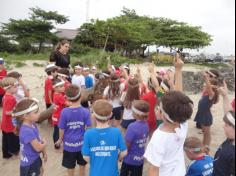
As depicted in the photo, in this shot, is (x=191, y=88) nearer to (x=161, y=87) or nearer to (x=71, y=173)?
(x=161, y=87)

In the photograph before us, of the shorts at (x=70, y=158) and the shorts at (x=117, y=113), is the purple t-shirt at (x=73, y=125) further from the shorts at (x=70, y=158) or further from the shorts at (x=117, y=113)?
the shorts at (x=117, y=113)

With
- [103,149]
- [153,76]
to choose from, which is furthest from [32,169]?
[153,76]

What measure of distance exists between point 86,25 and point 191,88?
1918 centimetres

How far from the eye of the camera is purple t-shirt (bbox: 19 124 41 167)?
3.35 metres

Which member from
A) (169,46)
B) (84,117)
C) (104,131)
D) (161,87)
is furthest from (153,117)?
(169,46)

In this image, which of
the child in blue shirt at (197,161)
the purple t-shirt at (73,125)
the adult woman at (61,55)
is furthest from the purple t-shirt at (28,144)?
the adult woman at (61,55)

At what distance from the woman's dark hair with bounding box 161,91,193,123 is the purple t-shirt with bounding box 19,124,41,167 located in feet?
5.56

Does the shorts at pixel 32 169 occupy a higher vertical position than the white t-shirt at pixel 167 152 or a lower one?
lower

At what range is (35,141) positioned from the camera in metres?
3.35

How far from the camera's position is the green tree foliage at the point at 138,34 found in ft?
98.0

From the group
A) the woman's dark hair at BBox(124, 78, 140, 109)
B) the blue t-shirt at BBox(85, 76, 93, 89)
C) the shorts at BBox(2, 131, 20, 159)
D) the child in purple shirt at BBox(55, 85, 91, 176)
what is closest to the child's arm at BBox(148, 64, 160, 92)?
the woman's dark hair at BBox(124, 78, 140, 109)

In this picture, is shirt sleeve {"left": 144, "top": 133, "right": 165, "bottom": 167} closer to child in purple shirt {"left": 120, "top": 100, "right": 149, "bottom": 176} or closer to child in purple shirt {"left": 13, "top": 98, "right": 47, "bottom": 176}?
child in purple shirt {"left": 120, "top": 100, "right": 149, "bottom": 176}

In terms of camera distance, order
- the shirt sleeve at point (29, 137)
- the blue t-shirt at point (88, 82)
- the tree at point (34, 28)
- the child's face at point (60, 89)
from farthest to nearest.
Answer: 1. the tree at point (34, 28)
2. the blue t-shirt at point (88, 82)
3. the child's face at point (60, 89)
4. the shirt sleeve at point (29, 137)

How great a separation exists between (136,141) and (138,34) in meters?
28.5
